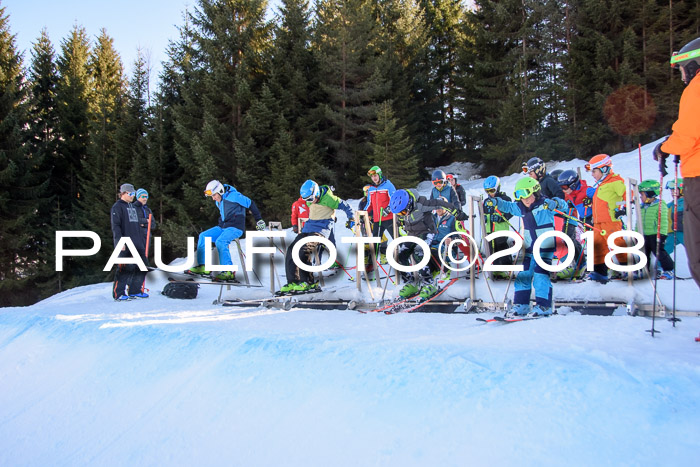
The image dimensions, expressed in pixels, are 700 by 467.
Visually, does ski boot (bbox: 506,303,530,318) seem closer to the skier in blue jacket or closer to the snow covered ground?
the skier in blue jacket

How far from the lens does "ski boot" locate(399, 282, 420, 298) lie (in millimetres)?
6812

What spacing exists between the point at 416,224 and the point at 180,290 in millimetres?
4737

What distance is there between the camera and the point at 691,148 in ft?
11.5

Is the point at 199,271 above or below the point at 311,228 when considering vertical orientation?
below

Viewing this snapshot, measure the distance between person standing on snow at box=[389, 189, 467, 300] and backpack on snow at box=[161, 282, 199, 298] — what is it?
4.23 metres

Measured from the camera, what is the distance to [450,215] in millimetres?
7348

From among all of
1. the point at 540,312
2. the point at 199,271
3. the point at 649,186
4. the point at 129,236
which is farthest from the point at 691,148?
the point at 129,236

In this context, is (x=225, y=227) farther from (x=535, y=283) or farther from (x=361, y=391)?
(x=361, y=391)

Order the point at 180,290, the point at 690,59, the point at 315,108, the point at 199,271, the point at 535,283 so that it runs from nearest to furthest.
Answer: the point at 690,59
the point at 535,283
the point at 199,271
the point at 180,290
the point at 315,108

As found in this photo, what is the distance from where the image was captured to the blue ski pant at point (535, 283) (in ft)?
17.3

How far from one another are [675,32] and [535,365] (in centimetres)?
2654

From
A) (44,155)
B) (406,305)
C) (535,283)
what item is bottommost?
(406,305)

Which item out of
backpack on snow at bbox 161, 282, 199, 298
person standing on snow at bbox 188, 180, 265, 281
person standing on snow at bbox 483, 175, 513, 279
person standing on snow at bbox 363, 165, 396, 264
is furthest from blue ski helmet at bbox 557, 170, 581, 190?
backpack on snow at bbox 161, 282, 199, 298

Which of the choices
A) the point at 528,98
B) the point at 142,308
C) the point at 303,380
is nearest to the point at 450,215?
Result: the point at 303,380
